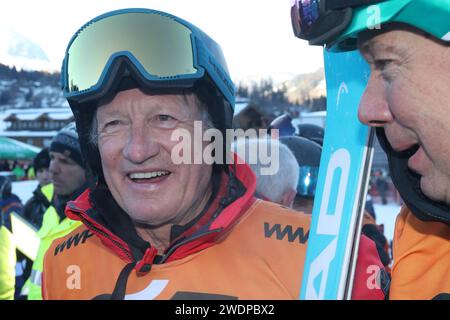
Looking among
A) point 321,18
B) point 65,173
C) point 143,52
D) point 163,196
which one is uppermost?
point 321,18

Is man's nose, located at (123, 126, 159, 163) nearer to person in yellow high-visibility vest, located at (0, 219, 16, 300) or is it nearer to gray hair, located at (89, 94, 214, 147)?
gray hair, located at (89, 94, 214, 147)

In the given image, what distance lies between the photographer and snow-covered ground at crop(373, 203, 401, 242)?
11.7 metres

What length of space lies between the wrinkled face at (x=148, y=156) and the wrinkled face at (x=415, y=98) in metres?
0.77

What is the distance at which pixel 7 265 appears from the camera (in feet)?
13.7

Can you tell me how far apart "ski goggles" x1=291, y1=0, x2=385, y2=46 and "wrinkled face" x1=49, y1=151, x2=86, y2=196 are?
3.27 m

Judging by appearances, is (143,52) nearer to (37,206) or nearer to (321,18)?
(321,18)

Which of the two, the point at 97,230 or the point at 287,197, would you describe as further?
the point at 287,197

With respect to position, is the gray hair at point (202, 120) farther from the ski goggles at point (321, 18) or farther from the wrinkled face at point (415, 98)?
the wrinkled face at point (415, 98)

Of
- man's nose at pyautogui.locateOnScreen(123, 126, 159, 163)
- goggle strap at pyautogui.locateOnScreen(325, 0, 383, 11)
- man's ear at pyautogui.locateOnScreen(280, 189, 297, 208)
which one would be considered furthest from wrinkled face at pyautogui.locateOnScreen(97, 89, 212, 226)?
man's ear at pyautogui.locateOnScreen(280, 189, 297, 208)

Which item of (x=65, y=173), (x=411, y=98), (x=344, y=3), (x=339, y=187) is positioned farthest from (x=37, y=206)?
(x=411, y=98)

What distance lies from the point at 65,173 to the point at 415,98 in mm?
3721

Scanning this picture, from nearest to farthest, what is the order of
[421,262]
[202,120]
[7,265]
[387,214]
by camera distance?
[421,262] < [202,120] < [7,265] < [387,214]

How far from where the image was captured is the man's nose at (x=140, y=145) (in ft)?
6.24

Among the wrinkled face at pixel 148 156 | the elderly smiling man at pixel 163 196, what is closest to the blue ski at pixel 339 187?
the elderly smiling man at pixel 163 196
